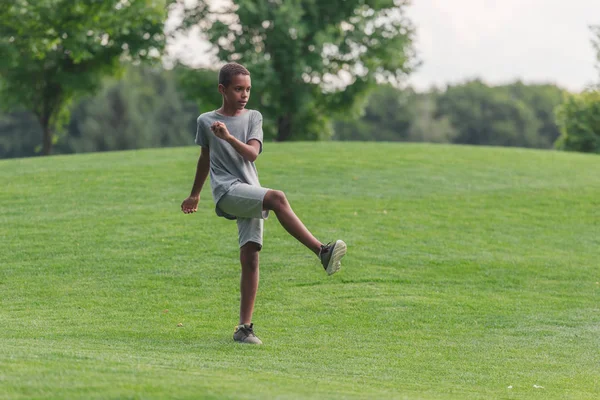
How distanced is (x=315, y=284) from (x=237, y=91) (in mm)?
5124

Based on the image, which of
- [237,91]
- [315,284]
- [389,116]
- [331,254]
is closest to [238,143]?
[237,91]

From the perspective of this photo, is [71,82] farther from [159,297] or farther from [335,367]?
[335,367]

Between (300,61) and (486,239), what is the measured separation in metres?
25.4

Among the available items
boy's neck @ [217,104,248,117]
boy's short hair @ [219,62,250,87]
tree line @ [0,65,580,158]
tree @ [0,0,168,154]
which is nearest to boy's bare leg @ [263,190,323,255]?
boy's neck @ [217,104,248,117]

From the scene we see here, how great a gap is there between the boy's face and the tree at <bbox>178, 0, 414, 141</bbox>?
31384mm

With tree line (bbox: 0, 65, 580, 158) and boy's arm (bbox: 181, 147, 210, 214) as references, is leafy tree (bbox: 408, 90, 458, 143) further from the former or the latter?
boy's arm (bbox: 181, 147, 210, 214)

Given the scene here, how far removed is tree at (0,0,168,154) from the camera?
30906 millimetres

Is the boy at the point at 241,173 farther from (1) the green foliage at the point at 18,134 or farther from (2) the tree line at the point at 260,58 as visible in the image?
(1) the green foliage at the point at 18,134

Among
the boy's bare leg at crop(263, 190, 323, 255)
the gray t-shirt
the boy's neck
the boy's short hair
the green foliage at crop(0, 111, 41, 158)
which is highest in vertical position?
the boy's short hair

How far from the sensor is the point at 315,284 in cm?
1241

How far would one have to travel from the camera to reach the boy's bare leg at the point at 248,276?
26.7 ft

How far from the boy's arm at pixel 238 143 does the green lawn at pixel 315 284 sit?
1.68 meters

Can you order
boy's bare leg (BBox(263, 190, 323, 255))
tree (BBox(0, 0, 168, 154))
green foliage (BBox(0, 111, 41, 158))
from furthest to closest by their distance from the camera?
green foliage (BBox(0, 111, 41, 158)) < tree (BBox(0, 0, 168, 154)) < boy's bare leg (BBox(263, 190, 323, 255))

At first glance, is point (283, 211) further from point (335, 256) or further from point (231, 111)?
point (231, 111)
